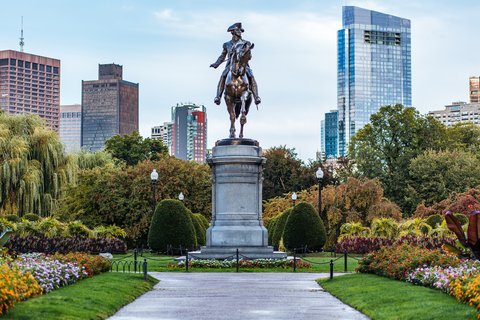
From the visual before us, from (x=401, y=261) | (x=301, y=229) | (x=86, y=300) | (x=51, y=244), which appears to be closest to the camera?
(x=86, y=300)

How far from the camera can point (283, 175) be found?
81.6 metres

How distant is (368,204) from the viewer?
2416 inches

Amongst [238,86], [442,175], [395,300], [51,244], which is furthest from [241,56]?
[442,175]

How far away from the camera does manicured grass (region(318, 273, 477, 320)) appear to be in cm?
1627

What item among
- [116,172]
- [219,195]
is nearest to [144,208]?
[116,172]

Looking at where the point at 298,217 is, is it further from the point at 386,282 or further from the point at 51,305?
the point at 51,305

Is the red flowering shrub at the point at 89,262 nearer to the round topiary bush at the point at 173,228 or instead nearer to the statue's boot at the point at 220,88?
the statue's boot at the point at 220,88

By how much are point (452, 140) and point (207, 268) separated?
6524 centimetres

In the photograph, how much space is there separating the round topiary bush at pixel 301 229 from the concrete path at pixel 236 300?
1628cm

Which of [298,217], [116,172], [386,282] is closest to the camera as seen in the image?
[386,282]

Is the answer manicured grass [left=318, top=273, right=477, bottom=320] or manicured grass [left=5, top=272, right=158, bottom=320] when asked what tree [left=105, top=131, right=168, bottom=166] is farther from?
manicured grass [left=318, top=273, right=477, bottom=320]

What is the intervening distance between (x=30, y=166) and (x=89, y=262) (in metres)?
34.0

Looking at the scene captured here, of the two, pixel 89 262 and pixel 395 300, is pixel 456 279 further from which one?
pixel 89 262

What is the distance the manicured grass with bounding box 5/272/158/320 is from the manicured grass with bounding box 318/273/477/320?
16.5 feet
